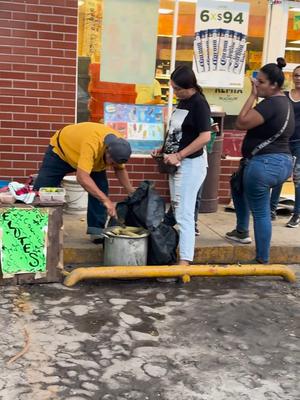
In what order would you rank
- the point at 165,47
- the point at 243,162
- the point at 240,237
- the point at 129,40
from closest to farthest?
the point at 243,162, the point at 240,237, the point at 129,40, the point at 165,47

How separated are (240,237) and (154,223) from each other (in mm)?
1197

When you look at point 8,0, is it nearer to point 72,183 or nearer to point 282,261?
point 72,183

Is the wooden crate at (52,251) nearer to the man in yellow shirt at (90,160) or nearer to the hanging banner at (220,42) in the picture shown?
the man in yellow shirt at (90,160)

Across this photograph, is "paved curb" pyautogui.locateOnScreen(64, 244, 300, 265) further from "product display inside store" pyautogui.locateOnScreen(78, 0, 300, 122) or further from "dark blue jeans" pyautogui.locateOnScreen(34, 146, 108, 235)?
"product display inside store" pyautogui.locateOnScreen(78, 0, 300, 122)

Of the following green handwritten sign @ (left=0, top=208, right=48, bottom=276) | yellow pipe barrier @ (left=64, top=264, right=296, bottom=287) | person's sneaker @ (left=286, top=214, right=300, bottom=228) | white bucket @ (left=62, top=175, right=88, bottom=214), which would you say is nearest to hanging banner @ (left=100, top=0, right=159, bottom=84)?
white bucket @ (left=62, top=175, right=88, bottom=214)

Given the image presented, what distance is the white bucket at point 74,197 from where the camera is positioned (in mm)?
6480

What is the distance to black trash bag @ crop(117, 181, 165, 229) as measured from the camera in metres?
4.99

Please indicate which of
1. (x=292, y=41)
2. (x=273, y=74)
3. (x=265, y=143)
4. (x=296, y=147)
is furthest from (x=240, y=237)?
(x=292, y=41)

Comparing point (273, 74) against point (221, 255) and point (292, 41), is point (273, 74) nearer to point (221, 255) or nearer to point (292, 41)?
point (221, 255)

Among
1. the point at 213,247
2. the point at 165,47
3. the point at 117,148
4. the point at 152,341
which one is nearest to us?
the point at 152,341

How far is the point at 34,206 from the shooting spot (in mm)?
4598

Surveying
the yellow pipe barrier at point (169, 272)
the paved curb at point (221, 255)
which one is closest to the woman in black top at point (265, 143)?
the yellow pipe barrier at point (169, 272)

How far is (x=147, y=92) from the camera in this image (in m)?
7.00

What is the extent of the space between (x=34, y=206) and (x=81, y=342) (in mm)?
1302
